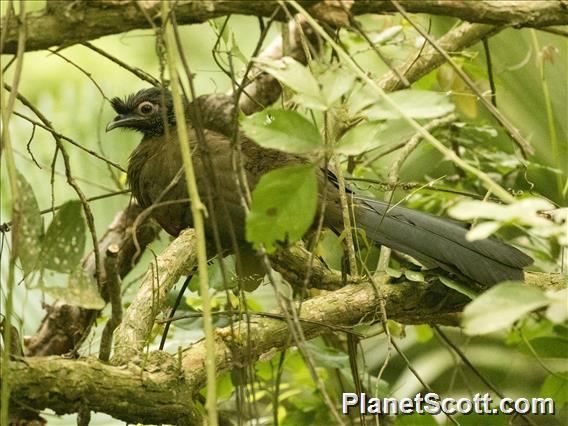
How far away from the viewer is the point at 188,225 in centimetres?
338

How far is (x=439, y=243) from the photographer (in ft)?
9.58

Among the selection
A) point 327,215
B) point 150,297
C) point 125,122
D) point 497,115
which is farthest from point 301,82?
point 125,122

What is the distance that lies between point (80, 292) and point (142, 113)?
2.47 m

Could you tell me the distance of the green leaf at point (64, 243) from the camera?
1.76 m

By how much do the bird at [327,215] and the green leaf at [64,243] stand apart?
29.2 inches

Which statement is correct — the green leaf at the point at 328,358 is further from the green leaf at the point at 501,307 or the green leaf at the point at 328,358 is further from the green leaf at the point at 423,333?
the green leaf at the point at 501,307

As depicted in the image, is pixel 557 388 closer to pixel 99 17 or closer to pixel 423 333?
pixel 423 333

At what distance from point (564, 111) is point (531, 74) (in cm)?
30

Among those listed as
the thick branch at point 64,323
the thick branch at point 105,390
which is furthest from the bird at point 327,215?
the thick branch at point 105,390

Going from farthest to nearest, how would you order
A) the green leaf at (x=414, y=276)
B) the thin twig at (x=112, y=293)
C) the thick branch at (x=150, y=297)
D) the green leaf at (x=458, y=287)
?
the green leaf at (x=414, y=276)
the green leaf at (x=458, y=287)
the thick branch at (x=150, y=297)
the thin twig at (x=112, y=293)

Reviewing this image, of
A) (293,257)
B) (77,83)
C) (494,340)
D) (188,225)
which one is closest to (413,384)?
(494,340)

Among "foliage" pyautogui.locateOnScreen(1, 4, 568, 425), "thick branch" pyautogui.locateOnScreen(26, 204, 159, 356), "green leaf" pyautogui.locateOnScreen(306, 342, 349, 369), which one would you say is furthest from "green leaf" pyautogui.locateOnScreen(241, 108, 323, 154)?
"thick branch" pyautogui.locateOnScreen(26, 204, 159, 356)

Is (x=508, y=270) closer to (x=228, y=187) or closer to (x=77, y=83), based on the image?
(x=228, y=187)

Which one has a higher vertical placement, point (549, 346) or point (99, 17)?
point (99, 17)
